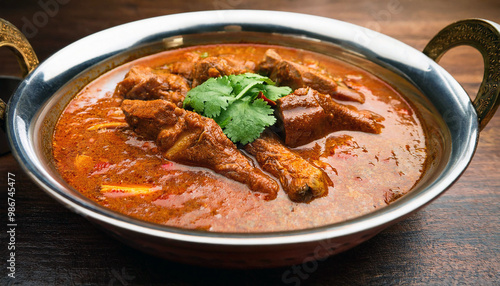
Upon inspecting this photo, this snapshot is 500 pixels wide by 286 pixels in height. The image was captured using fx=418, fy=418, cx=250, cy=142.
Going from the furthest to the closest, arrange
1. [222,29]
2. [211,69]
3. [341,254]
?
[222,29] → [211,69] → [341,254]

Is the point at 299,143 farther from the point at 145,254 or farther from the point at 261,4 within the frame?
the point at 261,4

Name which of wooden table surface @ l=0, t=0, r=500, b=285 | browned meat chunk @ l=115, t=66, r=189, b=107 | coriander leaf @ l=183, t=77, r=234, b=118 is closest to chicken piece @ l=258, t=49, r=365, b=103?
coriander leaf @ l=183, t=77, r=234, b=118

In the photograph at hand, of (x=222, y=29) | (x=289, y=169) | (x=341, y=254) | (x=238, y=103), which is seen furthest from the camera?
(x=222, y=29)

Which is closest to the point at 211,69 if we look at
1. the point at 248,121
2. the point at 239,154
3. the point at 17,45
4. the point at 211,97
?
the point at 211,97

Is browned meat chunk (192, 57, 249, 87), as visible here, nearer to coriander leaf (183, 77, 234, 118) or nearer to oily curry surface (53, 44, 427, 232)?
oily curry surface (53, 44, 427, 232)

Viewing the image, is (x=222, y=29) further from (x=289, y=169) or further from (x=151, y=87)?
(x=289, y=169)

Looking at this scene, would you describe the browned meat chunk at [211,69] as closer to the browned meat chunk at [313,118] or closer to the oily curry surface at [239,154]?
the oily curry surface at [239,154]
